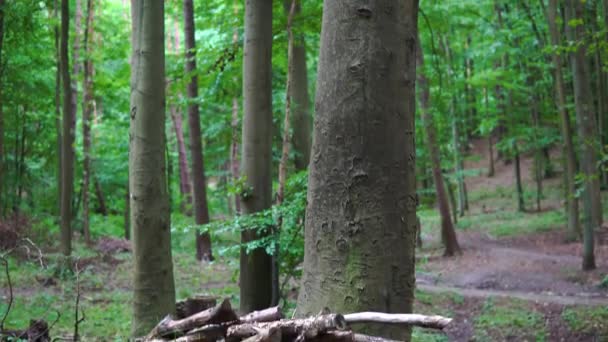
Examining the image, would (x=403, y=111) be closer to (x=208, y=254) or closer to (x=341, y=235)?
(x=341, y=235)

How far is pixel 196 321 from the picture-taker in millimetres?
3727

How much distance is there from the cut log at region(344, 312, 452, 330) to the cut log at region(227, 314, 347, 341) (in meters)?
0.13

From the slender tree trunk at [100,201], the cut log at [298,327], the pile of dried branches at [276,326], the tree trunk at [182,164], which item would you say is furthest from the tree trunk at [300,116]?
the slender tree trunk at [100,201]

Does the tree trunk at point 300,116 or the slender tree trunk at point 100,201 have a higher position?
the tree trunk at point 300,116

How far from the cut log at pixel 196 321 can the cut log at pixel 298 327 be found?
1.02 feet

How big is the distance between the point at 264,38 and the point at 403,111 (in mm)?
3793

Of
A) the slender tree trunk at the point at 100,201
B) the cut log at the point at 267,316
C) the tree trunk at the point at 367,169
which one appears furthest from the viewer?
the slender tree trunk at the point at 100,201

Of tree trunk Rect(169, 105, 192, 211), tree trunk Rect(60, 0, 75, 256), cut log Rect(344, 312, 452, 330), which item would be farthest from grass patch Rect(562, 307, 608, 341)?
tree trunk Rect(169, 105, 192, 211)

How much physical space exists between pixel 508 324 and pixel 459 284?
4282 mm

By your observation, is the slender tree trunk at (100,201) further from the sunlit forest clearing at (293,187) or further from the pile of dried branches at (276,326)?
the pile of dried branches at (276,326)

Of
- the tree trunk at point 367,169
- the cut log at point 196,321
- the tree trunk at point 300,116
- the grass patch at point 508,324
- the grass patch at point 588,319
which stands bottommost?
the grass patch at point 508,324

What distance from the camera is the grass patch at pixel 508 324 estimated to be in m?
10.1

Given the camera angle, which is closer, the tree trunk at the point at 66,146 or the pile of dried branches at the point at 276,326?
the pile of dried branches at the point at 276,326

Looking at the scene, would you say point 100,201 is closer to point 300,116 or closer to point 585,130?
point 300,116
